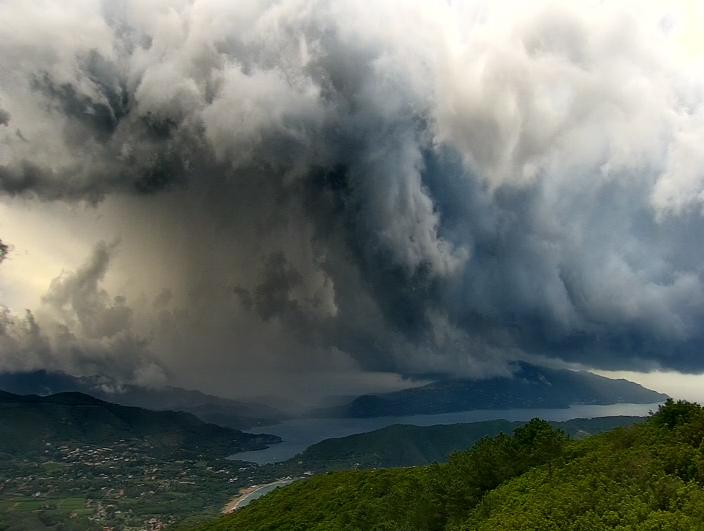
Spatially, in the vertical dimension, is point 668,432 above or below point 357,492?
above

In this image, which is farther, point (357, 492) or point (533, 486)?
point (357, 492)

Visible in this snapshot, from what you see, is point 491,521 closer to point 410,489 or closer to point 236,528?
point 410,489

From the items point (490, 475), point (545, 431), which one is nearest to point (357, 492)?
point (490, 475)

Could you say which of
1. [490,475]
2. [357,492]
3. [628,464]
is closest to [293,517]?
[357,492]

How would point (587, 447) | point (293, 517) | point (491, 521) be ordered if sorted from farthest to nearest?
point (293, 517)
point (587, 447)
point (491, 521)

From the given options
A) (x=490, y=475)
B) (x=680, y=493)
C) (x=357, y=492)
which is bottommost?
(x=357, y=492)

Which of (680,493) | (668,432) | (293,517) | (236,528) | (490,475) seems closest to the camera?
(680,493)
